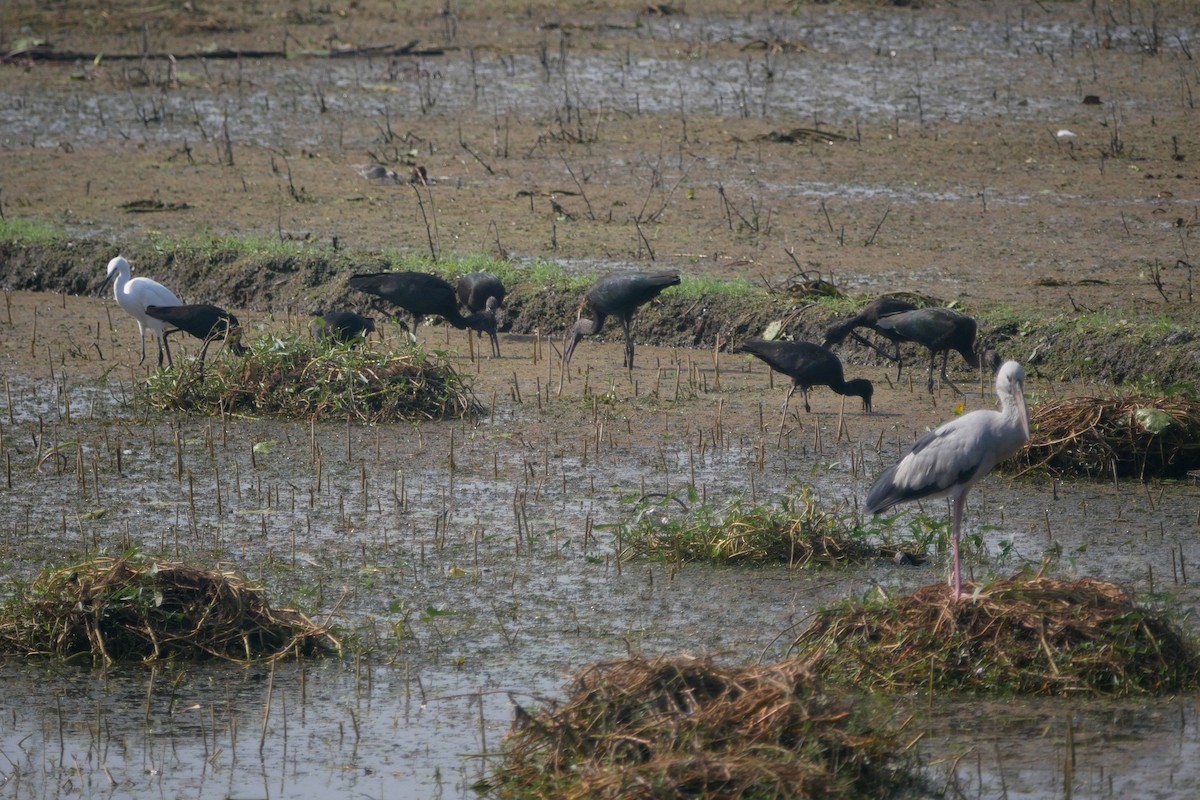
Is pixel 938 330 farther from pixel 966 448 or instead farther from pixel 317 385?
pixel 317 385

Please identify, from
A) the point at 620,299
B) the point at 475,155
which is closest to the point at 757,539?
the point at 620,299

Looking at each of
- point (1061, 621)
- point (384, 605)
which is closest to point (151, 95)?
point (384, 605)

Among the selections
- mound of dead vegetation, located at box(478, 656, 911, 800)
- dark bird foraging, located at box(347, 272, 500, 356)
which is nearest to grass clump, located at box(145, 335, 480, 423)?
dark bird foraging, located at box(347, 272, 500, 356)

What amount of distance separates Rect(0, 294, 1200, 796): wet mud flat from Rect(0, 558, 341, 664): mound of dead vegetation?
104 mm

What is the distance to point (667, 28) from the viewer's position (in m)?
22.4

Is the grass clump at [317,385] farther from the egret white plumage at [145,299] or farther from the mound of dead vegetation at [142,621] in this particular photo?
the mound of dead vegetation at [142,621]

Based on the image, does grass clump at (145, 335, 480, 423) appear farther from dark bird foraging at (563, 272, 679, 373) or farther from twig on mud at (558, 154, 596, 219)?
twig on mud at (558, 154, 596, 219)

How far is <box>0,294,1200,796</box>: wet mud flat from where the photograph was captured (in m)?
5.56

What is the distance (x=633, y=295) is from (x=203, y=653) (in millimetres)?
5415

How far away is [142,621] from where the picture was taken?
632cm

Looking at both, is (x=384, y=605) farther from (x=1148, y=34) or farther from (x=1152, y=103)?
(x=1148, y=34)

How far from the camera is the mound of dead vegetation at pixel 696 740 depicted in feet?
15.9

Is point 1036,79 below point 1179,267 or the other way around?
the other way around

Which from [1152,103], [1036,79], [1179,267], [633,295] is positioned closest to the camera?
[633,295]
